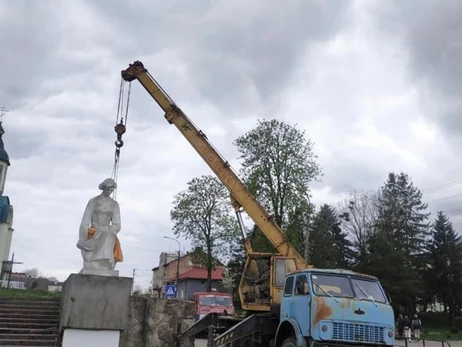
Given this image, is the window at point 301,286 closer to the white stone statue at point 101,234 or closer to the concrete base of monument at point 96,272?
the white stone statue at point 101,234

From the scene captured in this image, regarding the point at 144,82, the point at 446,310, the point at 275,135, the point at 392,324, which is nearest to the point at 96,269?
the point at 392,324

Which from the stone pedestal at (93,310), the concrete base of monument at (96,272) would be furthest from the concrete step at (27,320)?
the concrete base of monument at (96,272)

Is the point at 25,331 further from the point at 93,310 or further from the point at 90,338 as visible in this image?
the point at 93,310

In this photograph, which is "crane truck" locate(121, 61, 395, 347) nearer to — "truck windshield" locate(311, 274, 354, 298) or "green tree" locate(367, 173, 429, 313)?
"truck windshield" locate(311, 274, 354, 298)

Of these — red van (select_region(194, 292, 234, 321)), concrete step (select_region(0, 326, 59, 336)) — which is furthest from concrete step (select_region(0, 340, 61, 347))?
red van (select_region(194, 292, 234, 321))

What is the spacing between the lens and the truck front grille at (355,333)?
9.91 metres

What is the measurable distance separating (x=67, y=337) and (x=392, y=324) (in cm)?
666

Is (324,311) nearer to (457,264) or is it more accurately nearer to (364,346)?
(364,346)

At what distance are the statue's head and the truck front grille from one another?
534 centimetres

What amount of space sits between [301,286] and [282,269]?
306 cm

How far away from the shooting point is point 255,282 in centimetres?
1493

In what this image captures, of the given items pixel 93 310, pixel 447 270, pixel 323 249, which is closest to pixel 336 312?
pixel 93 310

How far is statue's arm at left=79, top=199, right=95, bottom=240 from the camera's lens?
363 inches

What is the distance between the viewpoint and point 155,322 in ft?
46.6
